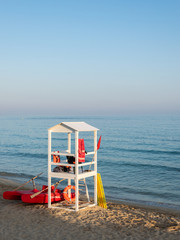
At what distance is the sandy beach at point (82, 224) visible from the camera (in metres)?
8.40

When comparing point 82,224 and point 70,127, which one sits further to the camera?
point 70,127

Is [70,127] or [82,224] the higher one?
[70,127]

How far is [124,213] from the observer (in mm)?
10547

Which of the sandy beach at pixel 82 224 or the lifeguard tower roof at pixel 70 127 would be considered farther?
the lifeguard tower roof at pixel 70 127

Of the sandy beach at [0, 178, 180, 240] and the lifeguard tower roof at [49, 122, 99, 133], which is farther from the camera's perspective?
the lifeguard tower roof at [49, 122, 99, 133]

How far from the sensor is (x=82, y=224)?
9195 millimetres

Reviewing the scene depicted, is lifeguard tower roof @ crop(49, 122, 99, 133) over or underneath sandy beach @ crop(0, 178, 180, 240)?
over

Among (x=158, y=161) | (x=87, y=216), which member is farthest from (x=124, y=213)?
(x=158, y=161)

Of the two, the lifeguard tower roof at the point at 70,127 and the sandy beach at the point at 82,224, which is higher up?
the lifeguard tower roof at the point at 70,127

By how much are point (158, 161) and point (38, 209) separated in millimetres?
20218

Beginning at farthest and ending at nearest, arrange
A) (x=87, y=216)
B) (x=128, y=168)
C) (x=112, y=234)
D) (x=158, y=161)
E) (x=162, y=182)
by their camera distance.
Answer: (x=158, y=161) → (x=128, y=168) → (x=162, y=182) → (x=87, y=216) → (x=112, y=234)

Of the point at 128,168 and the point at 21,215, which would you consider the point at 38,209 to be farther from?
the point at 128,168

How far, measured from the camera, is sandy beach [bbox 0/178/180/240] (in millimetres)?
8398

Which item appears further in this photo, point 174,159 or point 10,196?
point 174,159
